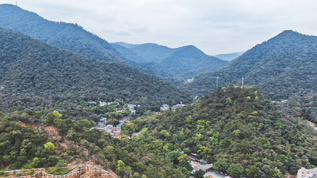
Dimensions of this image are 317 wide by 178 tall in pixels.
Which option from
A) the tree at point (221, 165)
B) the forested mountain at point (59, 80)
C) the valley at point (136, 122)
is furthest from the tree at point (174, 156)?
the forested mountain at point (59, 80)

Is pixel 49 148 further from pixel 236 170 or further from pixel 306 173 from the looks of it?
pixel 306 173

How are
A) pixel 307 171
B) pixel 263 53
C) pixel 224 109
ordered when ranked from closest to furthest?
pixel 307 171 → pixel 224 109 → pixel 263 53

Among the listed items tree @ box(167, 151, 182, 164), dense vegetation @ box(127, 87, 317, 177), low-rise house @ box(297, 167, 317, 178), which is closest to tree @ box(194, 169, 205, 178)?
dense vegetation @ box(127, 87, 317, 177)

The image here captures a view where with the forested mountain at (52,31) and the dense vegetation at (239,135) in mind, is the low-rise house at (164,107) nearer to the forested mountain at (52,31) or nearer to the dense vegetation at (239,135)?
the dense vegetation at (239,135)

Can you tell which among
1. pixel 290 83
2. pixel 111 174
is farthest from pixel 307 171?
pixel 290 83

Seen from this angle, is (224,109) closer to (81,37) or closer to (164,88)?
(164,88)

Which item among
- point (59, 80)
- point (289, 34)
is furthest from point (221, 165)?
point (289, 34)
